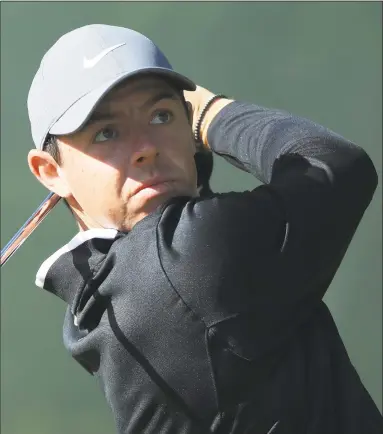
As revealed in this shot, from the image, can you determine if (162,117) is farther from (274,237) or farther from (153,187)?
(274,237)

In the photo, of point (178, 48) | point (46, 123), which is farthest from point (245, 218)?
point (178, 48)

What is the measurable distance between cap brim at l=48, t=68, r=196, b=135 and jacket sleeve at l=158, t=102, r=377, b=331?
0.15m

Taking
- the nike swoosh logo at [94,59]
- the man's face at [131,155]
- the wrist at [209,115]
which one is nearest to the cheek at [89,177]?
the man's face at [131,155]

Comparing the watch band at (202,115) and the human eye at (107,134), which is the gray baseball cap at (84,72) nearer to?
the human eye at (107,134)

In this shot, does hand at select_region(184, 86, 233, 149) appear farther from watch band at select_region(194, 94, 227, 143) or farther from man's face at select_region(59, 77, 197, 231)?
man's face at select_region(59, 77, 197, 231)

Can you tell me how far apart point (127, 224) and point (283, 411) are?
0.29 m

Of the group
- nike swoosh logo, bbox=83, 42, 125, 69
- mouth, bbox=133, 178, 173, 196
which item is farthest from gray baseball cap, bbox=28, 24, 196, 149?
mouth, bbox=133, 178, 173, 196

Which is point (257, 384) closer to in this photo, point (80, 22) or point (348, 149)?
point (348, 149)

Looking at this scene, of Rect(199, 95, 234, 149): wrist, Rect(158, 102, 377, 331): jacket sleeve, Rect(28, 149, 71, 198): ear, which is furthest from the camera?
Rect(199, 95, 234, 149): wrist

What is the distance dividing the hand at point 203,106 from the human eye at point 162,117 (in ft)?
0.62

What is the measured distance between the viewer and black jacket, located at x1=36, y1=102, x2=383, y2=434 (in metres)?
0.92

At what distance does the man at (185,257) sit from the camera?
92 centimetres

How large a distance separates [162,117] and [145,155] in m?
0.07

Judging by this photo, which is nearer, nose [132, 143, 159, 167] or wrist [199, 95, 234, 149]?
nose [132, 143, 159, 167]
